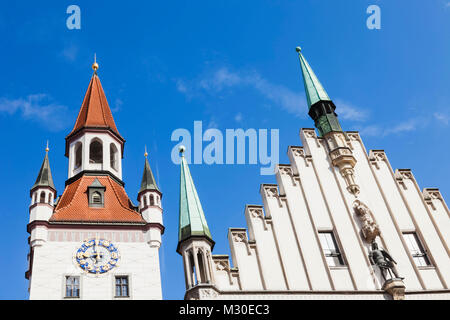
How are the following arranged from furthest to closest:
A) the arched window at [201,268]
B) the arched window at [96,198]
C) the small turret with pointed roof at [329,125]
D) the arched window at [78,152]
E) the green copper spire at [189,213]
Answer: the arched window at [78,152] < the arched window at [96,198] < the small turret with pointed roof at [329,125] < the green copper spire at [189,213] < the arched window at [201,268]

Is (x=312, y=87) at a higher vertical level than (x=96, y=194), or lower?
lower

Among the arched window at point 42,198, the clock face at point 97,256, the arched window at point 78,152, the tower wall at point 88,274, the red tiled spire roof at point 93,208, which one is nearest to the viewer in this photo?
the tower wall at point 88,274

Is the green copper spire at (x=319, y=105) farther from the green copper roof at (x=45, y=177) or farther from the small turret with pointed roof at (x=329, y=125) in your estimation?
the green copper roof at (x=45, y=177)

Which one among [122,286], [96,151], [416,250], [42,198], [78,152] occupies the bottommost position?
[416,250]

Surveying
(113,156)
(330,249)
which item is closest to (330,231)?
(330,249)

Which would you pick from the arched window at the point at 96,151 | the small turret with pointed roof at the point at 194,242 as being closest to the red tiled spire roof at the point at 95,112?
the arched window at the point at 96,151

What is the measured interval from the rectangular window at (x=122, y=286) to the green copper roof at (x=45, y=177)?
682 centimetres

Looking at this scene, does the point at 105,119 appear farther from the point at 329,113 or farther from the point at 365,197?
the point at 365,197

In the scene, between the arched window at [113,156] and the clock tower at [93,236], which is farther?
the arched window at [113,156]

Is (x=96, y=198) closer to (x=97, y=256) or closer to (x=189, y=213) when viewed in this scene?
(x=97, y=256)

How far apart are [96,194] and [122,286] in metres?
6.41

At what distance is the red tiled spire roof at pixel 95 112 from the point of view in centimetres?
3547

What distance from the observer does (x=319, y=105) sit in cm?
2080

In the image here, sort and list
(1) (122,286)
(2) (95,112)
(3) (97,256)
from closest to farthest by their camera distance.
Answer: (1) (122,286)
(3) (97,256)
(2) (95,112)
